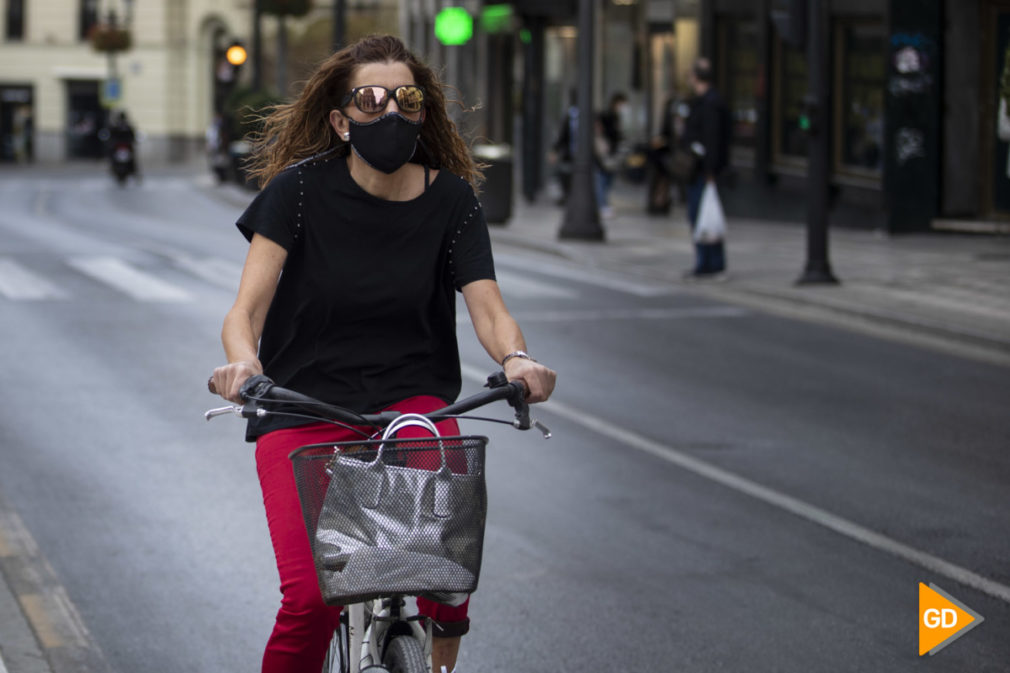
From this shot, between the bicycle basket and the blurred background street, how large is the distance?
1.98 meters

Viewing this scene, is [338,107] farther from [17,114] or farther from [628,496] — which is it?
[17,114]

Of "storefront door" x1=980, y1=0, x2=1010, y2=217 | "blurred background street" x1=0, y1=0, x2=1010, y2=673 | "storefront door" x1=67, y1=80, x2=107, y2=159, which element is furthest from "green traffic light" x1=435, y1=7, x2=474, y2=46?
"storefront door" x1=67, y1=80, x2=107, y2=159

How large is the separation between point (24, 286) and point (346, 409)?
12.5 metres

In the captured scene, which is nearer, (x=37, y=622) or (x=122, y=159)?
(x=37, y=622)

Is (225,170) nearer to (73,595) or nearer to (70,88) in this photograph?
(70,88)

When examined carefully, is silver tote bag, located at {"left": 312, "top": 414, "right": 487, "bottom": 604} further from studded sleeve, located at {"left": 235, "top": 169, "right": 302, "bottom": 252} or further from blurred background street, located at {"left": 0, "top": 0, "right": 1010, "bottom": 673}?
blurred background street, located at {"left": 0, "top": 0, "right": 1010, "bottom": 673}

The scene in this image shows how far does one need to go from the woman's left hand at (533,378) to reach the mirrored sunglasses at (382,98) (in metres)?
0.64

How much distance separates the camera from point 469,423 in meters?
8.07

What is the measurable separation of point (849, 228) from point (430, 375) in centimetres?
1920

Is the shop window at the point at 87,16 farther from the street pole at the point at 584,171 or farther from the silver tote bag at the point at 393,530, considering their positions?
the silver tote bag at the point at 393,530

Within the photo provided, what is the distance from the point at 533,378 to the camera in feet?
11.3

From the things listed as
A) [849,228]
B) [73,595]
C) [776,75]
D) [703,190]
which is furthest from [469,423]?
[776,75]

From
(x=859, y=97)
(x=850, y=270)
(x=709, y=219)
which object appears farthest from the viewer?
(x=859, y=97)

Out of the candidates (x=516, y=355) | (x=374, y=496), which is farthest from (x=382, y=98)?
(x=374, y=496)
